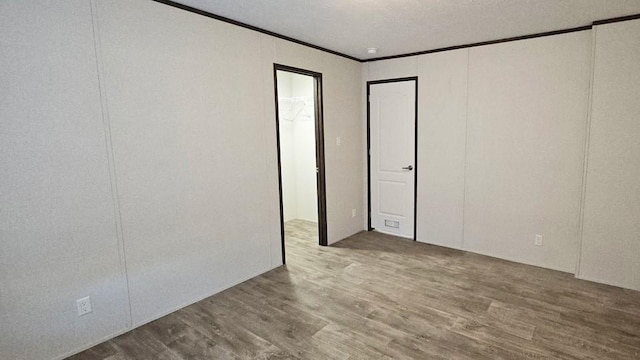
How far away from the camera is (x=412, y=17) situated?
2998 mm

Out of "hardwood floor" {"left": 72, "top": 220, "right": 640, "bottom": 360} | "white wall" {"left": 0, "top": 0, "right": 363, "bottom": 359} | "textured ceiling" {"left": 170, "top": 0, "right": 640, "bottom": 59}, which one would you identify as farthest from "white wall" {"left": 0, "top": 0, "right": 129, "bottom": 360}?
"textured ceiling" {"left": 170, "top": 0, "right": 640, "bottom": 59}

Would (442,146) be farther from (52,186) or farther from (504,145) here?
(52,186)

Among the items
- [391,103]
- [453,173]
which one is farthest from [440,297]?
[391,103]

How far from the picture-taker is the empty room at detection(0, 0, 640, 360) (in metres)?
2.19

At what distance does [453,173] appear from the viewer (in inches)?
168

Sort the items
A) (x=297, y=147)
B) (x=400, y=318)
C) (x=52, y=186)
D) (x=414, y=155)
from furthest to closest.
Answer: (x=297, y=147), (x=414, y=155), (x=400, y=318), (x=52, y=186)

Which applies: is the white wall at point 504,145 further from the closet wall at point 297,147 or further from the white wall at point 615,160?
the closet wall at point 297,147

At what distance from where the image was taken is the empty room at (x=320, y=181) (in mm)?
2191

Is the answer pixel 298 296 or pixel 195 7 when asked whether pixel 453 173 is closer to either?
pixel 298 296

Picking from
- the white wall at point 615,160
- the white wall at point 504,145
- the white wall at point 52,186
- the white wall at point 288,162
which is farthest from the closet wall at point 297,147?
the white wall at point 615,160

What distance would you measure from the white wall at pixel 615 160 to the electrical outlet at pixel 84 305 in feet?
14.3

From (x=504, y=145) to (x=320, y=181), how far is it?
221 centimetres

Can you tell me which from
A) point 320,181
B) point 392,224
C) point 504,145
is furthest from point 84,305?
point 504,145

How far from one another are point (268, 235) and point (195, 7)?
226 centimetres
